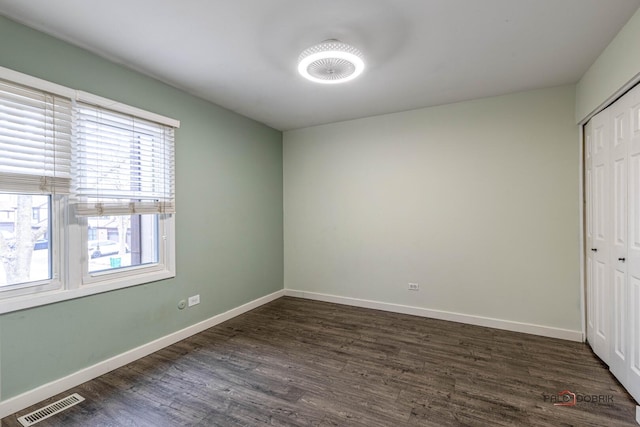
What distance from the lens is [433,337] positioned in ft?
10.6

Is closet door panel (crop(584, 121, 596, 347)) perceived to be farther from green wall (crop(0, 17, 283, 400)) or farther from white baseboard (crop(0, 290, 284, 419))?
white baseboard (crop(0, 290, 284, 419))

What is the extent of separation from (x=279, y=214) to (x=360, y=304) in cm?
190

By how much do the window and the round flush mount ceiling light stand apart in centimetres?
163

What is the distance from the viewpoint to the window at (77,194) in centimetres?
207

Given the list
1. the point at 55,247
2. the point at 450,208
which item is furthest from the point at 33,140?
the point at 450,208

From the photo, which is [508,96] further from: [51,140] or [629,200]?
[51,140]

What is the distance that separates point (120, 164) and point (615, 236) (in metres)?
4.27

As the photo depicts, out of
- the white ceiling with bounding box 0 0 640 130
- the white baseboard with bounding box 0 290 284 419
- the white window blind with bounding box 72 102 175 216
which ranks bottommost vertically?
the white baseboard with bounding box 0 290 284 419
